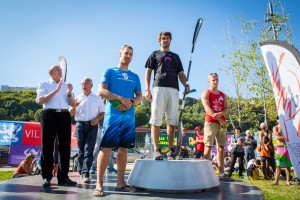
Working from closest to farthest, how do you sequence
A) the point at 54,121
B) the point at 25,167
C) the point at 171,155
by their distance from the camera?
the point at 54,121, the point at 171,155, the point at 25,167

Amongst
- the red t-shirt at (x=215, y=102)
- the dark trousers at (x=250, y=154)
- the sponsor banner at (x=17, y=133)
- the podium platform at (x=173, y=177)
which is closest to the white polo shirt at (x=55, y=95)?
the podium platform at (x=173, y=177)

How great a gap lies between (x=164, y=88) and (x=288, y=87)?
2.20 meters

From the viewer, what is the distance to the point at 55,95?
4.29m

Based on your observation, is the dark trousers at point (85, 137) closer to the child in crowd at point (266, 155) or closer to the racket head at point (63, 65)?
the racket head at point (63, 65)

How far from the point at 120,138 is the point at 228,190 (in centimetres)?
176

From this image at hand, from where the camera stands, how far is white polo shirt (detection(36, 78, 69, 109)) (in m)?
4.23

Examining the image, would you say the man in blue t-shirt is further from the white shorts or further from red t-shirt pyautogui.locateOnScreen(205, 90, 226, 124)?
red t-shirt pyautogui.locateOnScreen(205, 90, 226, 124)

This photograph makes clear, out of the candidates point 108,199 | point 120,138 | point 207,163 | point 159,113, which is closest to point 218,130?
point 207,163

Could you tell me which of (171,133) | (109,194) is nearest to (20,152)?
(171,133)

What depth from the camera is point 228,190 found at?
3930 mm

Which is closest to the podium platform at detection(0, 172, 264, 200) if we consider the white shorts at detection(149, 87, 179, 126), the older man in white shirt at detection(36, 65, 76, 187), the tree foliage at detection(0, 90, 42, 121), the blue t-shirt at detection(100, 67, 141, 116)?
the older man in white shirt at detection(36, 65, 76, 187)

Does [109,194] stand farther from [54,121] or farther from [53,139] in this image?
[54,121]

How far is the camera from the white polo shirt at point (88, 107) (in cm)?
564

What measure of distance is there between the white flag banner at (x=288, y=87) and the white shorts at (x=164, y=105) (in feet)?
6.33
